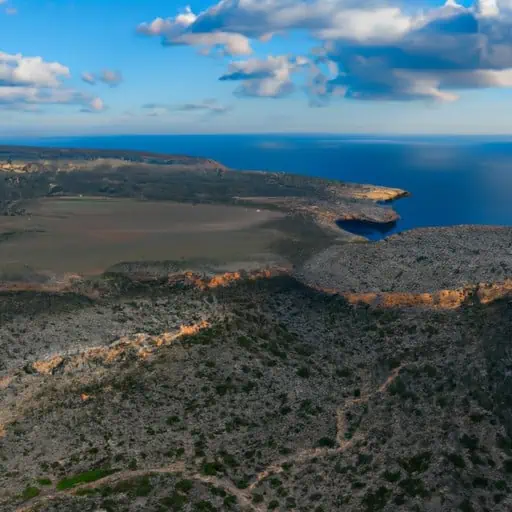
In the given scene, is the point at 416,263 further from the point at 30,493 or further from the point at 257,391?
the point at 30,493

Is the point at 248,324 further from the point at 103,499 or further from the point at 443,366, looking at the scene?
the point at 103,499

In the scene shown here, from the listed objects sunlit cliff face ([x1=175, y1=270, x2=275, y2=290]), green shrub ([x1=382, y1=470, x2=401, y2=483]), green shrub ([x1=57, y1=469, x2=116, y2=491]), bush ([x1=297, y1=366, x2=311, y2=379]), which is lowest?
green shrub ([x1=57, y1=469, x2=116, y2=491])

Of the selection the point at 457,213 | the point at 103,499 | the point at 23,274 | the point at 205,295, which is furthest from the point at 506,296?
the point at 457,213

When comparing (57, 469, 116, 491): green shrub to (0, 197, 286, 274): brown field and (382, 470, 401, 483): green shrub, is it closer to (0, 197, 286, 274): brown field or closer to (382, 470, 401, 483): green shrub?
(382, 470, 401, 483): green shrub

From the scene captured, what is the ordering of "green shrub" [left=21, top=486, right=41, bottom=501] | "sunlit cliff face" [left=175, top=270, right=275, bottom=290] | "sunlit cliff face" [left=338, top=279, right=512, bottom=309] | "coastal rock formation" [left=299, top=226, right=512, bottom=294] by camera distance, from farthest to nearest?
"sunlit cliff face" [left=175, top=270, right=275, bottom=290], "coastal rock formation" [left=299, top=226, right=512, bottom=294], "sunlit cliff face" [left=338, top=279, right=512, bottom=309], "green shrub" [left=21, top=486, right=41, bottom=501]

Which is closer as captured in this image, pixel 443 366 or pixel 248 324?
pixel 443 366

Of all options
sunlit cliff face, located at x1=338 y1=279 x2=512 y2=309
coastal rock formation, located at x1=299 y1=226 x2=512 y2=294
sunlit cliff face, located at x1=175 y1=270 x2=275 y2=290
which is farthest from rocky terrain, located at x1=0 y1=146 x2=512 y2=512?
coastal rock formation, located at x1=299 y1=226 x2=512 y2=294
